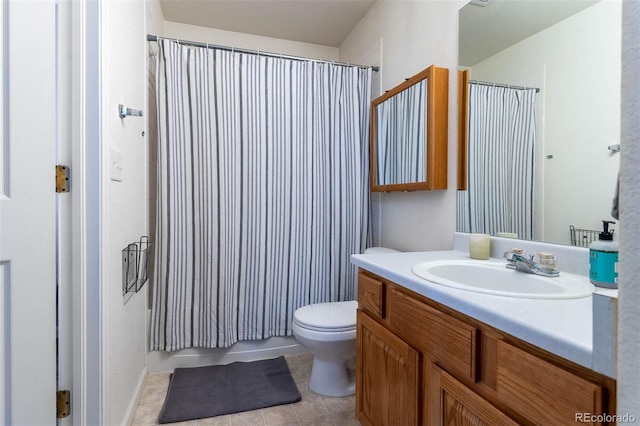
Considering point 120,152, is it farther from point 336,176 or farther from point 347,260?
point 347,260

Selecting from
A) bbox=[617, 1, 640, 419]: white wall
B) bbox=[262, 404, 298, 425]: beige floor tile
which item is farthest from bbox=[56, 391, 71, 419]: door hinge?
bbox=[617, 1, 640, 419]: white wall

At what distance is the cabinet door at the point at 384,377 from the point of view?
40.7 inches

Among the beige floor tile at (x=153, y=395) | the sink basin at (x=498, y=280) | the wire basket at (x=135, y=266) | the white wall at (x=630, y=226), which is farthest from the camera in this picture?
the beige floor tile at (x=153, y=395)

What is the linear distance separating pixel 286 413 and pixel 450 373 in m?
1.10

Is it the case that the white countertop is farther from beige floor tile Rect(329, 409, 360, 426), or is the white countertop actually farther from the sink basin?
beige floor tile Rect(329, 409, 360, 426)

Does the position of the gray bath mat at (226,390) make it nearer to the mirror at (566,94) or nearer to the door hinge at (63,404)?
the door hinge at (63,404)

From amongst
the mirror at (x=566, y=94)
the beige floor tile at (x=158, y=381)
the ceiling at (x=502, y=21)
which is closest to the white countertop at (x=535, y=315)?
the mirror at (x=566, y=94)

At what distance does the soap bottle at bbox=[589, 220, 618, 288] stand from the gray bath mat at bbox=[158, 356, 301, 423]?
58.3 inches

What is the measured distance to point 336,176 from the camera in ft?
7.46

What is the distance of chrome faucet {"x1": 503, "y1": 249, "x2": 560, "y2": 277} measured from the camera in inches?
42.1

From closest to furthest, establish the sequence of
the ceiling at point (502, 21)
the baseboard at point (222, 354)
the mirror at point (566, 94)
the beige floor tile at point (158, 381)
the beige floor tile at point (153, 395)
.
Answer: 1. the mirror at point (566, 94)
2. the ceiling at point (502, 21)
3. the beige floor tile at point (153, 395)
4. the beige floor tile at point (158, 381)
5. the baseboard at point (222, 354)

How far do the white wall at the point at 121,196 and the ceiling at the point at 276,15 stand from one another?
2.19 ft

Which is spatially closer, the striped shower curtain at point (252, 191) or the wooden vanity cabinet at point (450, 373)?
the wooden vanity cabinet at point (450, 373)

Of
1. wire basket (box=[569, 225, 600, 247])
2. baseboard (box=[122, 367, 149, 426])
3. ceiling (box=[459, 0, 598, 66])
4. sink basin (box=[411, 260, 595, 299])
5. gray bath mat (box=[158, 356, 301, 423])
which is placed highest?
ceiling (box=[459, 0, 598, 66])
